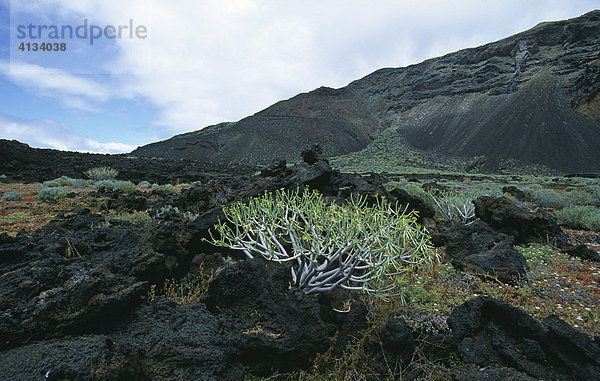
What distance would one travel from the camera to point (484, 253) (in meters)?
4.64

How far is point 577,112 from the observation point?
4428 cm

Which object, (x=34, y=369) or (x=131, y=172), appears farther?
(x=131, y=172)

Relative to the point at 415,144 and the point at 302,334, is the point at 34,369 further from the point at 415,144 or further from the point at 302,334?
the point at 415,144

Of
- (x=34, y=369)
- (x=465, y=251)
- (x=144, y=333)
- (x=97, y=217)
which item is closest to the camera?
(x=34, y=369)

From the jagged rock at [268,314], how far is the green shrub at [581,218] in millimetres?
8261

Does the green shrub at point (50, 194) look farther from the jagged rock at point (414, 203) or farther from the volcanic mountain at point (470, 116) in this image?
the volcanic mountain at point (470, 116)

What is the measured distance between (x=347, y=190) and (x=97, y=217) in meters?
5.45

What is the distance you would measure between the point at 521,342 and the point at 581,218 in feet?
24.6

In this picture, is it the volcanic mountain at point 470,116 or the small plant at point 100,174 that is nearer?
the small plant at point 100,174

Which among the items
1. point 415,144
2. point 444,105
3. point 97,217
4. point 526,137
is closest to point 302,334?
point 97,217

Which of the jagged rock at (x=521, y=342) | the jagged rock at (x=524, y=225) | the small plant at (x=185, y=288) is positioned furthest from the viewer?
the jagged rock at (x=524, y=225)

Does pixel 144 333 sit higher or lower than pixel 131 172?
lower

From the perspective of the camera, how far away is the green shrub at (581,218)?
7117mm

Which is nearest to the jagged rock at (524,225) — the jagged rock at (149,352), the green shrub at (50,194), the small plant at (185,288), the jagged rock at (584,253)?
the jagged rock at (584,253)
